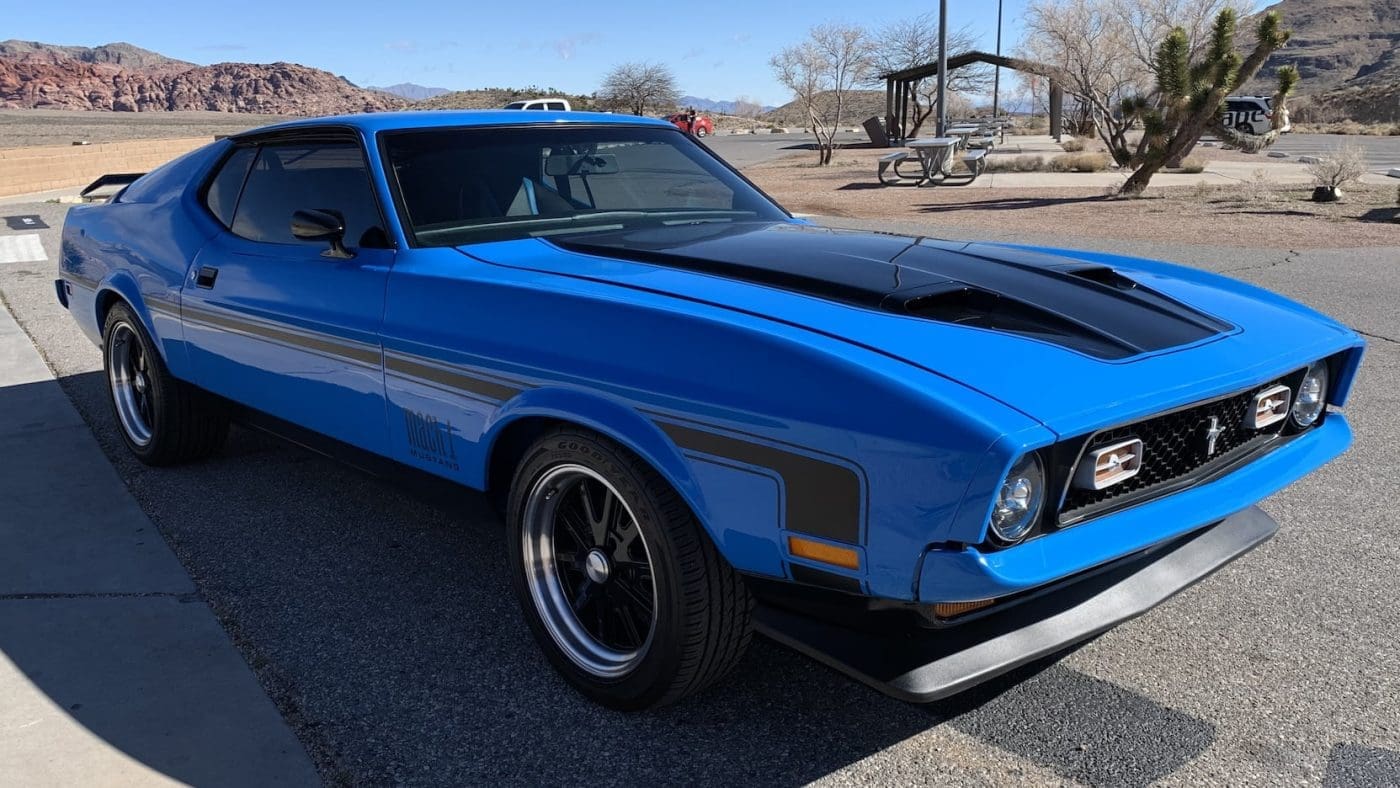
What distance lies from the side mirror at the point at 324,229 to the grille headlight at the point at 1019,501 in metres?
2.04

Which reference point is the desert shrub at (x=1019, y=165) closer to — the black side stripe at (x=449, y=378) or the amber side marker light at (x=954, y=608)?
the black side stripe at (x=449, y=378)

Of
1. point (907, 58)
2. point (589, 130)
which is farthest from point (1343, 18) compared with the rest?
point (589, 130)

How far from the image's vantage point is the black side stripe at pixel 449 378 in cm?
262

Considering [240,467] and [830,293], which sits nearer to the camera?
[830,293]

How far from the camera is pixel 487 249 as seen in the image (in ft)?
9.95

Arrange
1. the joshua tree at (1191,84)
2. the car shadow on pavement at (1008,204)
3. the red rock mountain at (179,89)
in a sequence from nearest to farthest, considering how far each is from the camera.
A: 1. the car shadow on pavement at (1008,204)
2. the joshua tree at (1191,84)
3. the red rock mountain at (179,89)

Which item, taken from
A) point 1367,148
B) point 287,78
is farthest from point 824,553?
point 287,78

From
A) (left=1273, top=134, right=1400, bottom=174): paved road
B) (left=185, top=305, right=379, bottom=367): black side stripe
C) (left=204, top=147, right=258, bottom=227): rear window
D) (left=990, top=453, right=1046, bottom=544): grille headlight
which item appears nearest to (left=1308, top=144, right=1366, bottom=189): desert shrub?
(left=1273, top=134, right=1400, bottom=174): paved road

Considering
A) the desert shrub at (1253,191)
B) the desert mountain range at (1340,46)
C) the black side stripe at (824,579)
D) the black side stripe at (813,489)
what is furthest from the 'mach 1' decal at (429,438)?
the desert mountain range at (1340,46)

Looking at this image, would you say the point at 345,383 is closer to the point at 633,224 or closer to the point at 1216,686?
the point at 633,224

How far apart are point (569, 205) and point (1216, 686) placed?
231 cm

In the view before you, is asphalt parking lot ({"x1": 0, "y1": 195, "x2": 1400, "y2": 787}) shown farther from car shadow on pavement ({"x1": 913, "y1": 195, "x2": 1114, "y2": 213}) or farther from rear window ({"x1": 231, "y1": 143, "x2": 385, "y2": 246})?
car shadow on pavement ({"x1": 913, "y1": 195, "x2": 1114, "y2": 213})

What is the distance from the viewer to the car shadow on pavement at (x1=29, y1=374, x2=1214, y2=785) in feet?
7.86

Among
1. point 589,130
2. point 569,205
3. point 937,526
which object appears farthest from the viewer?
point 589,130
